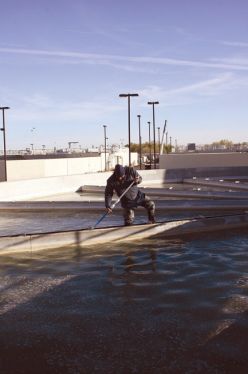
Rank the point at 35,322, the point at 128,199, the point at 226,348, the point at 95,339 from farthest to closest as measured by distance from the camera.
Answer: the point at 128,199
the point at 35,322
the point at 95,339
the point at 226,348

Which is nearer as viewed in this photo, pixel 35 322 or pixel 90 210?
pixel 35 322

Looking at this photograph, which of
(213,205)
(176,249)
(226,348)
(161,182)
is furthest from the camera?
(161,182)

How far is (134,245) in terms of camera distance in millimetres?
9617

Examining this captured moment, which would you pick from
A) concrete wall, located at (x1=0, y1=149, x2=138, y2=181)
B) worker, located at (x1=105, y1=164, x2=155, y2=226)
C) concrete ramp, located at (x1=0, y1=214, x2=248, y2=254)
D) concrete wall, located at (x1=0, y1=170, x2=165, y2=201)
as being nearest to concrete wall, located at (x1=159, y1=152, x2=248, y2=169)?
concrete wall, located at (x1=0, y1=149, x2=138, y2=181)

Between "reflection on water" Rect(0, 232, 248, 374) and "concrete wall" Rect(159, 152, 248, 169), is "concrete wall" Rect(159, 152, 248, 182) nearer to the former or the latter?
"concrete wall" Rect(159, 152, 248, 169)

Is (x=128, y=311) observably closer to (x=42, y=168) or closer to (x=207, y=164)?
(x=42, y=168)

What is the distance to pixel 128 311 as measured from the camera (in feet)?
18.8

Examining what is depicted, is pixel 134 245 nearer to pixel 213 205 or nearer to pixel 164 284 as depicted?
pixel 164 284

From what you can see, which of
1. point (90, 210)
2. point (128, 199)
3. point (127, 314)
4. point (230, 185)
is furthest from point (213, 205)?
point (127, 314)

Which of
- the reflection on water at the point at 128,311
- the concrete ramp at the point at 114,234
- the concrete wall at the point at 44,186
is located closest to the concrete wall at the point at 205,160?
the concrete wall at the point at 44,186

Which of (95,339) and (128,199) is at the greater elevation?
(128,199)

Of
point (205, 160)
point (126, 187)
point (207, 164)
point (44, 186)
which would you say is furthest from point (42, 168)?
point (126, 187)

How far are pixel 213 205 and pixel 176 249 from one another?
5.93 m

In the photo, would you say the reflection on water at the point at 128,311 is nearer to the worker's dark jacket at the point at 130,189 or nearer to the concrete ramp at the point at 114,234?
the concrete ramp at the point at 114,234
